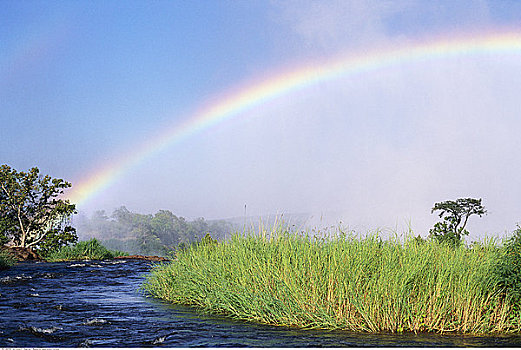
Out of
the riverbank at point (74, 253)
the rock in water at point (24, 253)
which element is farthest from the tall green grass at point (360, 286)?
the rock in water at point (24, 253)

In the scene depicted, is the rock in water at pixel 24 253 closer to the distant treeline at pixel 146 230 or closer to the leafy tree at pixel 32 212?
the leafy tree at pixel 32 212

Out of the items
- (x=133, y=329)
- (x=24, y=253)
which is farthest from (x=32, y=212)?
(x=133, y=329)

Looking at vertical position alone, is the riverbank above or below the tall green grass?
below

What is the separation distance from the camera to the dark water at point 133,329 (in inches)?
264

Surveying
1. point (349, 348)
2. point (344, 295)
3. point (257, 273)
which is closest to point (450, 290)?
point (344, 295)

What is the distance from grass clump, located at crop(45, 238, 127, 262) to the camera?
22547mm

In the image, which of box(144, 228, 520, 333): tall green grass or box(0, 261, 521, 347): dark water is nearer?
box(0, 261, 521, 347): dark water

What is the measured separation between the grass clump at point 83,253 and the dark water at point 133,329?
35.1 feet

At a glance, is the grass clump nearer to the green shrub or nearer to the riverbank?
the riverbank

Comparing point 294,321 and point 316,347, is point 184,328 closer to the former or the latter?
point 294,321

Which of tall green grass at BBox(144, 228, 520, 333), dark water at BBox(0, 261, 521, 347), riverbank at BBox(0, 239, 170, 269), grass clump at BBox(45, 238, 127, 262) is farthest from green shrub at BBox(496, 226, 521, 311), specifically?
grass clump at BBox(45, 238, 127, 262)

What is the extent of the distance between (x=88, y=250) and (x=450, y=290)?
63.1ft

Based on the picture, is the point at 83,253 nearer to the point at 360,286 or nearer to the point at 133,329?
the point at 133,329

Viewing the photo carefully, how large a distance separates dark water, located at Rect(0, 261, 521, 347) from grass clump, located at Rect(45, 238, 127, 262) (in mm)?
10689
